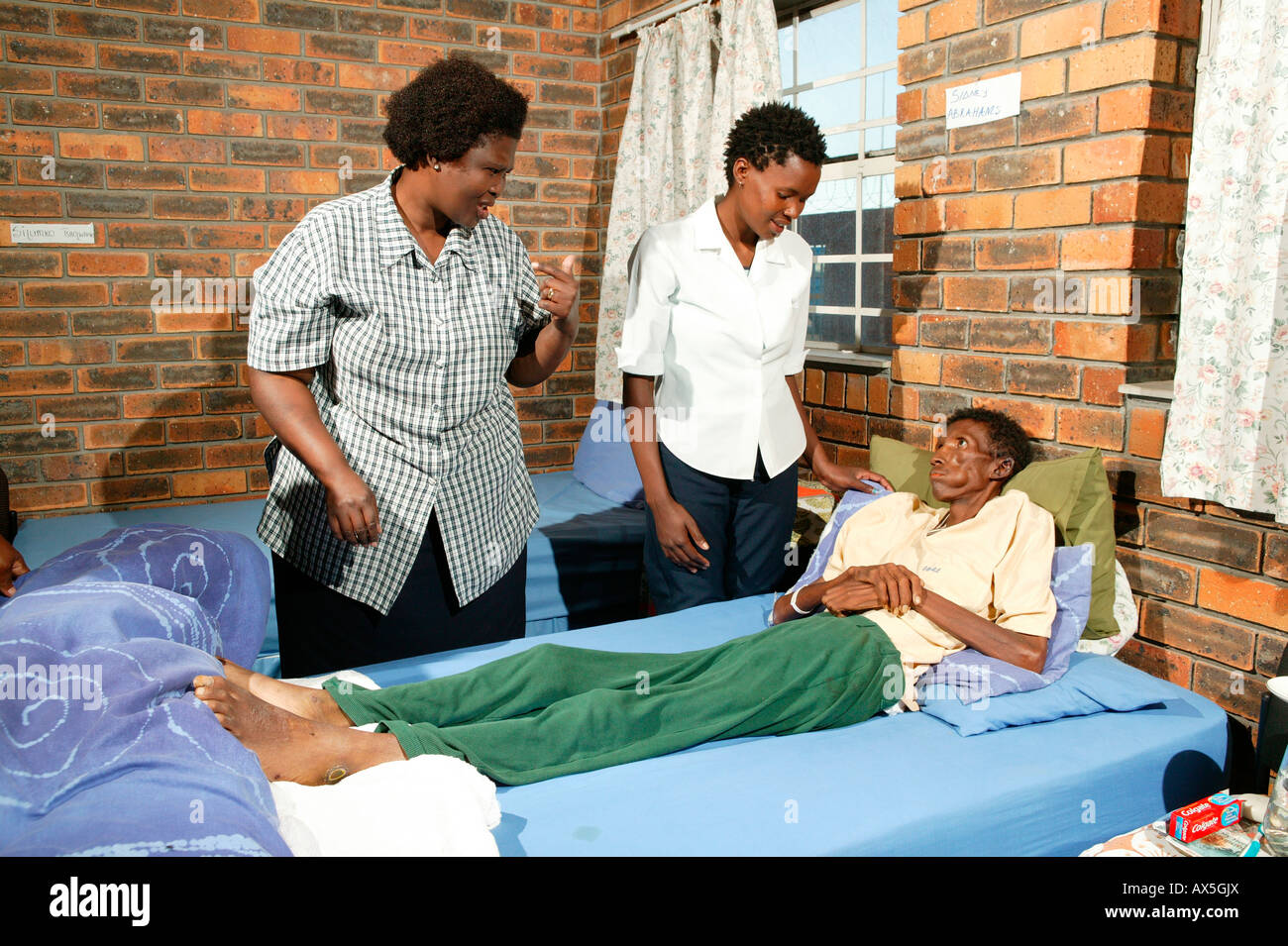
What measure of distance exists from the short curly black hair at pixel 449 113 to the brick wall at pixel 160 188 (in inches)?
88.2

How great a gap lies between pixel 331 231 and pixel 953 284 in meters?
1.58

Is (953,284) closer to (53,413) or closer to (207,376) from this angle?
(207,376)

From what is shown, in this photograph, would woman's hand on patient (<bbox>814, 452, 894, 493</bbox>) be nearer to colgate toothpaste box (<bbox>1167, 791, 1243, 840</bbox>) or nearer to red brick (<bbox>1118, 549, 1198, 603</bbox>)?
red brick (<bbox>1118, 549, 1198, 603</bbox>)

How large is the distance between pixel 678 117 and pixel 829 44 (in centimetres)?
67

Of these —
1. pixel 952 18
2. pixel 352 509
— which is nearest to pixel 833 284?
pixel 952 18

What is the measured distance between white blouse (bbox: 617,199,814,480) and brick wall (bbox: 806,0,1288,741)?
560 millimetres

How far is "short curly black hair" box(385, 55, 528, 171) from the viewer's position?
1.74 m

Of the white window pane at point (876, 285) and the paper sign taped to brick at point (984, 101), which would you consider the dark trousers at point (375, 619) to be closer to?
the paper sign taped to brick at point (984, 101)

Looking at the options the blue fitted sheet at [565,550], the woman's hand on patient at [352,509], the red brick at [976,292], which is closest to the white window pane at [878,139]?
the red brick at [976,292]

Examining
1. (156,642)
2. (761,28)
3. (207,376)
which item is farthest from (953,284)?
(207,376)

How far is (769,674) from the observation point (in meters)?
1.83

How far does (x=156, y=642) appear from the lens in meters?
1.45

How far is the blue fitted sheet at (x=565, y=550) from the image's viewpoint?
10.5 ft

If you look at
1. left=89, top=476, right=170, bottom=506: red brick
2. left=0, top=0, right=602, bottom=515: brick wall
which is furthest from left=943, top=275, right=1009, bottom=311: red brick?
left=89, top=476, right=170, bottom=506: red brick
